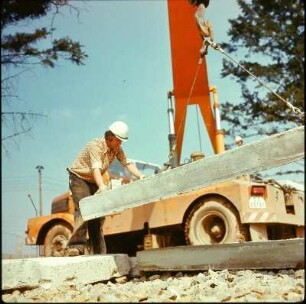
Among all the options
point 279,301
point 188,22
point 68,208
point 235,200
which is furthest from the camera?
point 68,208

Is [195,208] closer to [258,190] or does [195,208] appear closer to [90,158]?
[258,190]

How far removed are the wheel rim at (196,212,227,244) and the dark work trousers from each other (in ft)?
6.22

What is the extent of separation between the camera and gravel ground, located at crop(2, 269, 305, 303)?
8.05 ft

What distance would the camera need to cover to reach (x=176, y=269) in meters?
3.99

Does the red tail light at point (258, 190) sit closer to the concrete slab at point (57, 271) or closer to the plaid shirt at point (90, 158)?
the plaid shirt at point (90, 158)

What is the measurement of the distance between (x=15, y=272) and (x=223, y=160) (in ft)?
6.80

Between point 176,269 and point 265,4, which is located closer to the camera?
point 176,269

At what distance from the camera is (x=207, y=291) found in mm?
2738

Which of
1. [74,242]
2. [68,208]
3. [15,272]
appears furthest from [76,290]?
[68,208]

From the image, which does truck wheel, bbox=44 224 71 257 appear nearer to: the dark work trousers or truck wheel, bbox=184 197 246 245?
truck wheel, bbox=184 197 246 245

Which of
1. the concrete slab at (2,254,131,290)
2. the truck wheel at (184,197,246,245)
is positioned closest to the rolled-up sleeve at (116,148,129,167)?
the concrete slab at (2,254,131,290)

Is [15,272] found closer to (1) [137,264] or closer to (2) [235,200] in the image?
(1) [137,264]

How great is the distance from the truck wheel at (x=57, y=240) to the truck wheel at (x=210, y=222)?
10.4 feet

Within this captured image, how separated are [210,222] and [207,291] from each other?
3.51 m
